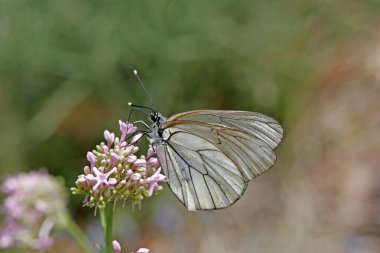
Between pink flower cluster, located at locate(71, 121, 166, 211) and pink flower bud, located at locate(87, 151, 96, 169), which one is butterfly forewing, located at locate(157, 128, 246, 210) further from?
pink flower bud, located at locate(87, 151, 96, 169)

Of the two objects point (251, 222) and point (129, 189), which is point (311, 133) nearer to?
point (251, 222)

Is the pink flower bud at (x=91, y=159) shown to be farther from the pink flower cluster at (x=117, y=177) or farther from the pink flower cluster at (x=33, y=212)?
the pink flower cluster at (x=33, y=212)

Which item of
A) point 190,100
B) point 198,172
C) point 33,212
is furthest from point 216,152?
point 190,100

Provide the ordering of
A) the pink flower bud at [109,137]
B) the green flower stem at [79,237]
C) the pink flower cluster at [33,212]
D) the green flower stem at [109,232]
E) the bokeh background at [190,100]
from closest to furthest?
the green flower stem at [109,232], the pink flower bud at [109,137], the green flower stem at [79,237], the pink flower cluster at [33,212], the bokeh background at [190,100]

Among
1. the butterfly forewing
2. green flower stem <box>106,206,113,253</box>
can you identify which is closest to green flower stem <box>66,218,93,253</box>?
the butterfly forewing

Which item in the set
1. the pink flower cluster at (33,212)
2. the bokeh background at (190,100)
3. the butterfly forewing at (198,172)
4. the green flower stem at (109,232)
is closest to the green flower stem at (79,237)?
the pink flower cluster at (33,212)

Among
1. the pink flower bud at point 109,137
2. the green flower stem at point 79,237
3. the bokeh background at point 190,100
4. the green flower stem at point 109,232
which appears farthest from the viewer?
the bokeh background at point 190,100

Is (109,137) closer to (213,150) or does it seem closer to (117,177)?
(117,177)

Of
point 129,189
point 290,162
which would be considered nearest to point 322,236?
point 290,162
